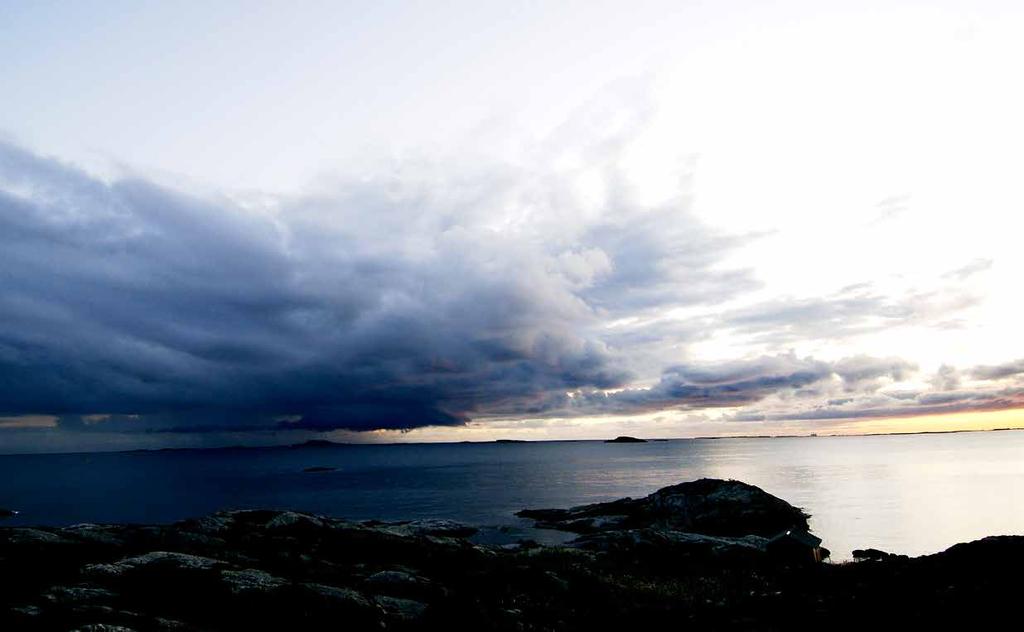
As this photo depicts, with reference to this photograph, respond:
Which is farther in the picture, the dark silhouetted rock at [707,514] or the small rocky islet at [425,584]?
the dark silhouetted rock at [707,514]

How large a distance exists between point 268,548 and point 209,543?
Result: 11.0ft

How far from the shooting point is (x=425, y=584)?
Result: 76.8 ft

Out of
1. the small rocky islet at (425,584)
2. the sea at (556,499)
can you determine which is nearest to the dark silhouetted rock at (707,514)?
the sea at (556,499)

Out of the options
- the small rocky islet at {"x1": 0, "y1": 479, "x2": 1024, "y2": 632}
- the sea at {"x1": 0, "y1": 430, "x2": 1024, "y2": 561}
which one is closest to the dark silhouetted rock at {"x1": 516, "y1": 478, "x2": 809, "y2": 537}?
the sea at {"x1": 0, "y1": 430, "x2": 1024, "y2": 561}

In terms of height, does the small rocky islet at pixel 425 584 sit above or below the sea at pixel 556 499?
above

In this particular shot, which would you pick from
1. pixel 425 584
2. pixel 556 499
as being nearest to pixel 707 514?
pixel 556 499

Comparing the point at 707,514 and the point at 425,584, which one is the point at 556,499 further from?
the point at 425,584

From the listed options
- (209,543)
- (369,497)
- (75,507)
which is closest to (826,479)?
(369,497)

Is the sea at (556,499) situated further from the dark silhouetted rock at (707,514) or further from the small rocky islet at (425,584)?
the small rocky islet at (425,584)

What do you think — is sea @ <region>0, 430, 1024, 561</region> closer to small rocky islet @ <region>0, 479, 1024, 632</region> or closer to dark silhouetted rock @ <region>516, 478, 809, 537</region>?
dark silhouetted rock @ <region>516, 478, 809, 537</region>

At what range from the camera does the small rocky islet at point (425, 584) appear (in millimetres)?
16766

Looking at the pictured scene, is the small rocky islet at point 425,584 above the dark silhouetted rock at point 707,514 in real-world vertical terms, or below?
above

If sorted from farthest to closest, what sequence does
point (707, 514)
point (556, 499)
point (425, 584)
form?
point (556, 499)
point (707, 514)
point (425, 584)

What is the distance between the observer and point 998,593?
20.2 meters
